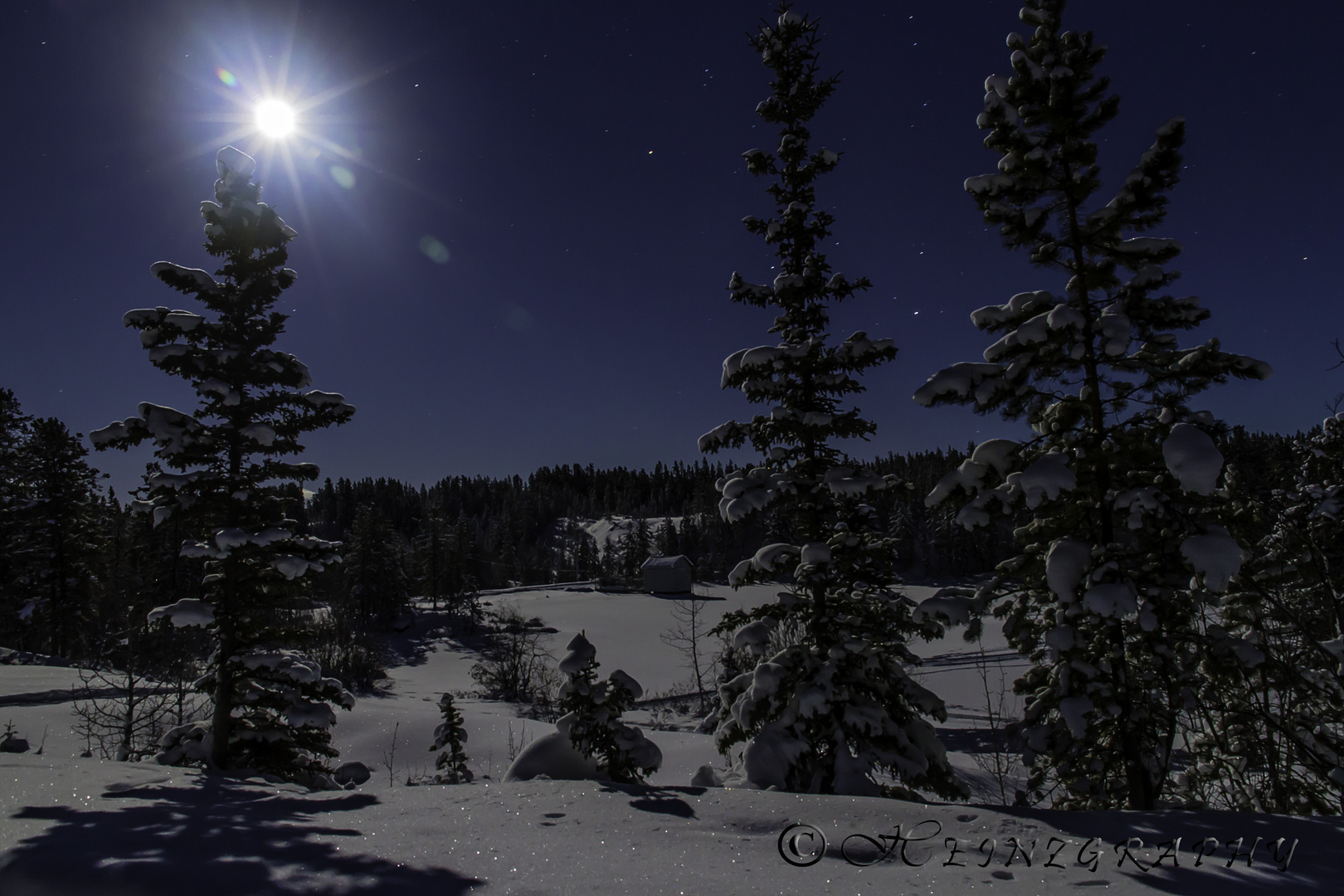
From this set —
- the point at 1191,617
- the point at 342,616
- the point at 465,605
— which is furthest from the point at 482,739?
the point at 465,605

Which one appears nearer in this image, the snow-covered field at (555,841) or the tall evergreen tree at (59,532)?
the snow-covered field at (555,841)

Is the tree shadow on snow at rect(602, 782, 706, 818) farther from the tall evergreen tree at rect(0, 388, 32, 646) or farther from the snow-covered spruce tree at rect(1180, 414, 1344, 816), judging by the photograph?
the tall evergreen tree at rect(0, 388, 32, 646)

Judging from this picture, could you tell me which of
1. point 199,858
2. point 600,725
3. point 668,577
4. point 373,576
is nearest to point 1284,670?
point 600,725

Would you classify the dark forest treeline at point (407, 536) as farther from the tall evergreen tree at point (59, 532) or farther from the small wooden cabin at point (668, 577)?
the small wooden cabin at point (668, 577)

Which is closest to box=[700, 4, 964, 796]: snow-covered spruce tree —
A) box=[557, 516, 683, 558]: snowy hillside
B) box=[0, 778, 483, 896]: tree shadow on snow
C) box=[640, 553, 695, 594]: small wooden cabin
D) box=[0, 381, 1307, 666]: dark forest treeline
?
box=[0, 381, 1307, 666]: dark forest treeline

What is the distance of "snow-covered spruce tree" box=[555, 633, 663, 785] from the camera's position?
8.47 metres

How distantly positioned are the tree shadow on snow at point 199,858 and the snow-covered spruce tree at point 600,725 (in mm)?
3488

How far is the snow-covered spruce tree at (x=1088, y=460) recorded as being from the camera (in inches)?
242

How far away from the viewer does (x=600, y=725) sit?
852 centimetres

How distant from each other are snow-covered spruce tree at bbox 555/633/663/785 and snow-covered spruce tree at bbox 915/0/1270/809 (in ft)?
14.3

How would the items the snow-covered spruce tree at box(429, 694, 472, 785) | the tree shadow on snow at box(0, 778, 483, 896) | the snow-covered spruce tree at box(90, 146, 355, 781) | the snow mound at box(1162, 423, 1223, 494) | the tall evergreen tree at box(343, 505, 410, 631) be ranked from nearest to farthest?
the tree shadow on snow at box(0, 778, 483, 896) < the snow mound at box(1162, 423, 1223, 494) < the snow-covered spruce tree at box(90, 146, 355, 781) < the snow-covered spruce tree at box(429, 694, 472, 785) < the tall evergreen tree at box(343, 505, 410, 631)

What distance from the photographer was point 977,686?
3281cm

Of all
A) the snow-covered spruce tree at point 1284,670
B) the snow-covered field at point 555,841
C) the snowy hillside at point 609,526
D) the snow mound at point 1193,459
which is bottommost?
the snow-covered field at point 555,841

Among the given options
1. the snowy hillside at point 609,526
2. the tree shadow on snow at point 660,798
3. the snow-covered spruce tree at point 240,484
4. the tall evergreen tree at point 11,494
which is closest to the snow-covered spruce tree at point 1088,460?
the tree shadow on snow at point 660,798
